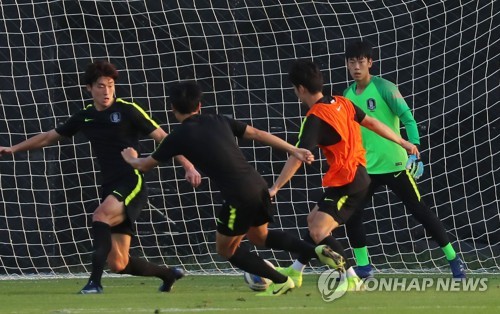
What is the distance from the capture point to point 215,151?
350 inches

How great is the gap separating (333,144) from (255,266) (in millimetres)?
1059

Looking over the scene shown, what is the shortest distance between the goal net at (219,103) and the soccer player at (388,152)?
2.21 m

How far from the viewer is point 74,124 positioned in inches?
403

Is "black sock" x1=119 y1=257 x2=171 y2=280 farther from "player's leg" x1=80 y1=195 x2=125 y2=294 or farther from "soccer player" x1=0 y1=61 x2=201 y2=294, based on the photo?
"player's leg" x1=80 y1=195 x2=125 y2=294

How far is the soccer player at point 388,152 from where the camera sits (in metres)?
10.9

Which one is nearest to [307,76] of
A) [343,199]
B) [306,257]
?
[343,199]

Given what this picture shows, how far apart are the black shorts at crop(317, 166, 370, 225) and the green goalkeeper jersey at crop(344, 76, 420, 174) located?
1.30m

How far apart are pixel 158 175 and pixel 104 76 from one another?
12.2ft

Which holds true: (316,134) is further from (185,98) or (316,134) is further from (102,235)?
(102,235)

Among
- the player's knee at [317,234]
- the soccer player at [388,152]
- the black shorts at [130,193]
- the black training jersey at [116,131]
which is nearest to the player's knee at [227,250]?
the player's knee at [317,234]

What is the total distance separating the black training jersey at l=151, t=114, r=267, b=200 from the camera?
8859mm

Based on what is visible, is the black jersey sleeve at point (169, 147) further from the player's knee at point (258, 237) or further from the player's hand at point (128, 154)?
the player's knee at point (258, 237)

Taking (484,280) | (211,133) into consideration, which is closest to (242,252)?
(211,133)

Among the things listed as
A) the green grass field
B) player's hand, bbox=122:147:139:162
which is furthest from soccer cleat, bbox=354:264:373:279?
player's hand, bbox=122:147:139:162
